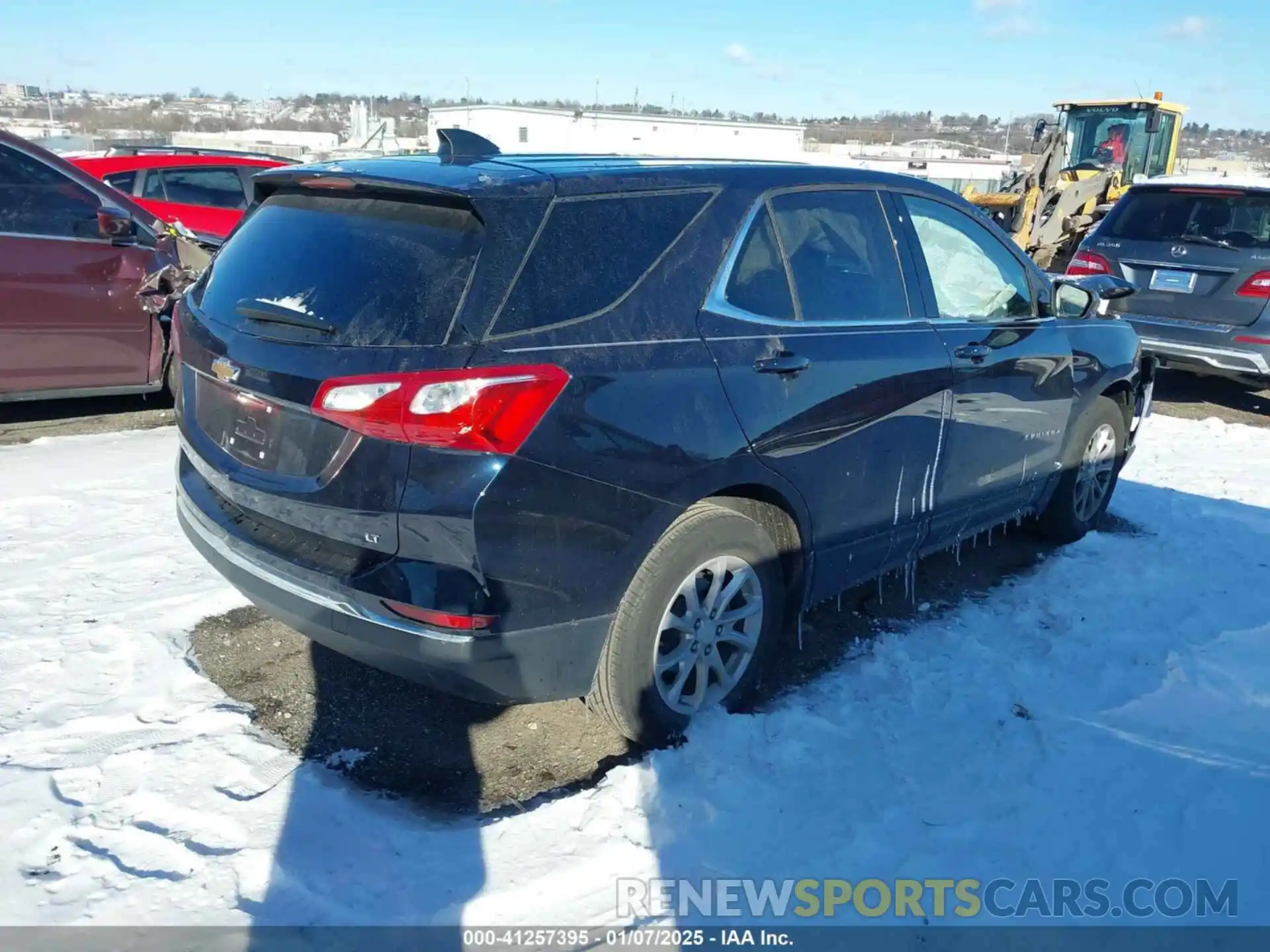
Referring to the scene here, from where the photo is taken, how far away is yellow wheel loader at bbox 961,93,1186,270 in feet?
52.9

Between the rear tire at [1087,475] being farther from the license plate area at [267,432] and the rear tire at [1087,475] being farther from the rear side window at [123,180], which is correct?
the rear side window at [123,180]

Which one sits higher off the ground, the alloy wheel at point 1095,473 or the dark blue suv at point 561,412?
the dark blue suv at point 561,412

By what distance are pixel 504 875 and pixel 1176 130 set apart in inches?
858

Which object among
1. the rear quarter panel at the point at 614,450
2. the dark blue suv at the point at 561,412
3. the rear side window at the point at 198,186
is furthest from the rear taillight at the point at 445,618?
the rear side window at the point at 198,186

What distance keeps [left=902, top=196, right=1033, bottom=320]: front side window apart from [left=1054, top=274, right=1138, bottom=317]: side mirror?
0.36m

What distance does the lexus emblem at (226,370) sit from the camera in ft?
9.49

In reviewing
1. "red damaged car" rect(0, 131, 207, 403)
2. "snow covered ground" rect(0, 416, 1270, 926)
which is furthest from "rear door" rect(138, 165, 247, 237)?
"snow covered ground" rect(0, 416, 1270, 926)

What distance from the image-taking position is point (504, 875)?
264 cm

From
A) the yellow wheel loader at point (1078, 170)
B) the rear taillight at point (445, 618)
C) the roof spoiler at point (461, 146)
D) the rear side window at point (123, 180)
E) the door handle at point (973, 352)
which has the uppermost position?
the yellow wheel loader at point (1078, 170)

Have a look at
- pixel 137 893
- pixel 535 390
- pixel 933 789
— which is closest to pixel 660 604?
pixel 535 390

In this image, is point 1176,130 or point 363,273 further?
point 1176,130

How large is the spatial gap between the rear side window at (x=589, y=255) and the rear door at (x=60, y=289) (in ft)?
14.4

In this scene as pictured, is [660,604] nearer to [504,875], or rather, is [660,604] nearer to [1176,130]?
[504,875]

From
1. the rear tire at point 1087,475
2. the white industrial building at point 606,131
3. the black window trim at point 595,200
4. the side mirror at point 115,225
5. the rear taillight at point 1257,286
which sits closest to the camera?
the black window trim at point 595,200
